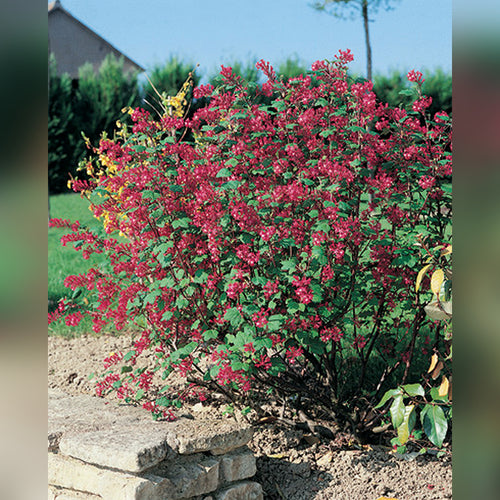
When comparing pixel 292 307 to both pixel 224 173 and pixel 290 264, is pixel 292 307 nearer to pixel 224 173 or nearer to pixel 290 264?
pixel 290 264

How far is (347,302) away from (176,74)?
9443 millimetres

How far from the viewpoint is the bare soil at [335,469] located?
2223mm

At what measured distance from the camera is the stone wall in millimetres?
1942

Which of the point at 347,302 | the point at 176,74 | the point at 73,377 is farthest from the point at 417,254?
the point at 176,74

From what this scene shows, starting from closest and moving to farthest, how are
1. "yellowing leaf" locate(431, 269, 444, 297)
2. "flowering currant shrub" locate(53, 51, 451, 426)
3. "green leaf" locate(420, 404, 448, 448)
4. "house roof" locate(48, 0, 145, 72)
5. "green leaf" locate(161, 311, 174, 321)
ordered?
"yellowing leaf" locate(431, 269, 444, 297) → "green leaf" locate(420, 404, 448, 448) → "flowering currant shrub" locate(53, 51, 451, 426) → "green leaf" locate(161, 311, 174, 321) → "house roof" locate(48, 0, 145, 72)

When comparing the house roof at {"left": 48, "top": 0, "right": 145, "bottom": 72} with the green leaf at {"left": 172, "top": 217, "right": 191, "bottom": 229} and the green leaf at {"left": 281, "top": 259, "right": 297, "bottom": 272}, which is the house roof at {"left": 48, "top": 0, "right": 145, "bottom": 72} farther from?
the green leaf at {"left": 281, "top": 259, "right": 297, "bottom": 272}

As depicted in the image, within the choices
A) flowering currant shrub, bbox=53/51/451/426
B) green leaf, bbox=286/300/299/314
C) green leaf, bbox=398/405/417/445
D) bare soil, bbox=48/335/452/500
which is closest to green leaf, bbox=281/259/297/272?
flowering currant shrub, bbox=53/51/451/426

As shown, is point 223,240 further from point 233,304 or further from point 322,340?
point 322,340

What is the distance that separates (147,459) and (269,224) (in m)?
0.90

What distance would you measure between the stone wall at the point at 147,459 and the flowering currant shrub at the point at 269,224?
0.19m

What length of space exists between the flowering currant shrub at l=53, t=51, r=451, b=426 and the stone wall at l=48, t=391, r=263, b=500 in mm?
187

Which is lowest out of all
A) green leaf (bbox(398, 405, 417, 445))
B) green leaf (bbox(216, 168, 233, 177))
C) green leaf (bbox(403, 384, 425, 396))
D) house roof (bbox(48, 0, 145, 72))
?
green leaf (bbox(398, 405, 417, 445))
